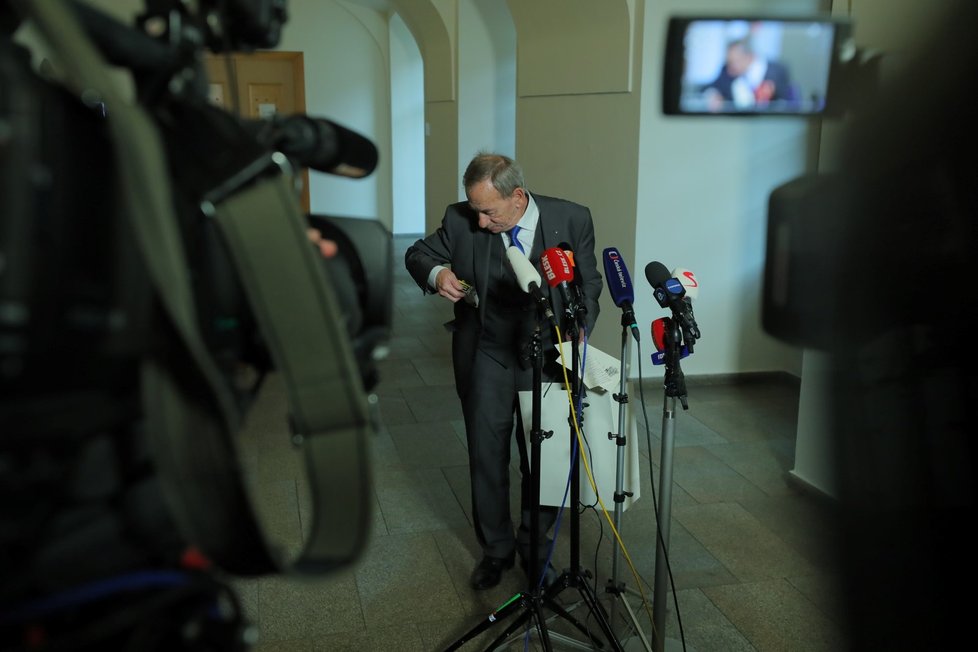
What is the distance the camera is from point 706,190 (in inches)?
214

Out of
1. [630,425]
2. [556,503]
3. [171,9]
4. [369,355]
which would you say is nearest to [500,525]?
[556,503]

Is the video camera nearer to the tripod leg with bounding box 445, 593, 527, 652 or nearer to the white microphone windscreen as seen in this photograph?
the white microphone windscreen

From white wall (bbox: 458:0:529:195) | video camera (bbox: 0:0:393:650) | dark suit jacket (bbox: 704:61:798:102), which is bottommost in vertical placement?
video camera (bbox: 0:0:393:650)

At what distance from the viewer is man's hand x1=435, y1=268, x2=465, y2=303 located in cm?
297

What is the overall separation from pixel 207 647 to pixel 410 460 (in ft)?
12.6

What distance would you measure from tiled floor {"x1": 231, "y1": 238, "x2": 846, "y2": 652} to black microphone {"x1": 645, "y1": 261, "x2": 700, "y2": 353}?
0.47 m

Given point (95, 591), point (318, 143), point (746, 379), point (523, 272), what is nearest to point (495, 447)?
point (523, 272)

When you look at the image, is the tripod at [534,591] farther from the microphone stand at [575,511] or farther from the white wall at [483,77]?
the white wall at [483,77]

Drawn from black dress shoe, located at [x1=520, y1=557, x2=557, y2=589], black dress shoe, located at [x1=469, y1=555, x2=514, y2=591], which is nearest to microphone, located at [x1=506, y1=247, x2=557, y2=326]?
black dress shoe, located at [x1=520, y1=557, x2=557, y2=589]

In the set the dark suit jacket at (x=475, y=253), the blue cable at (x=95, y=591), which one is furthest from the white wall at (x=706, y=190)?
the blue cable at (x=95, y=591)

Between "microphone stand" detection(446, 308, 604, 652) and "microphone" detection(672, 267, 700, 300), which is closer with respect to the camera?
"microphone" detection(672, 267, 700, 300)

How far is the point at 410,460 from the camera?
4.47 m

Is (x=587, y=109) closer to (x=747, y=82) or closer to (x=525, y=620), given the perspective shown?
(x=525, y=620)

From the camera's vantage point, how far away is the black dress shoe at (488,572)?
10.3 feet
